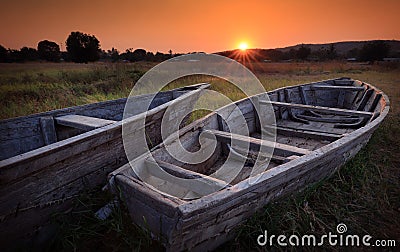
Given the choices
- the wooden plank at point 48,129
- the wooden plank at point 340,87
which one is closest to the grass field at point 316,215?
the wooden plank at point 48,129

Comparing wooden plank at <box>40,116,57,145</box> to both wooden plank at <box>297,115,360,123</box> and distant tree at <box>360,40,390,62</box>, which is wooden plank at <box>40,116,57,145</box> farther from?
distant tree at <box>360,40,390,62</box>

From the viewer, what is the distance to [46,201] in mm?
2053

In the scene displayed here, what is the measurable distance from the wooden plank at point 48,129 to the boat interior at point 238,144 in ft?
5.73

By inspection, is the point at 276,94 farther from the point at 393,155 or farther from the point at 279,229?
the point at 279,229

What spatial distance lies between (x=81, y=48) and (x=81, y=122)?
4028 centimetres

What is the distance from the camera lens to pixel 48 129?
3.27 m

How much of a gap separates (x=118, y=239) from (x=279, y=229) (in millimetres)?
1449

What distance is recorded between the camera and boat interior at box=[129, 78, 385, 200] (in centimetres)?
229

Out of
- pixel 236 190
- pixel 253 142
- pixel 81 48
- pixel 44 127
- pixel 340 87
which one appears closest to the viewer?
pixel 236 190

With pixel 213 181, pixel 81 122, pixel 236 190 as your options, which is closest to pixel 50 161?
pixel 81 122

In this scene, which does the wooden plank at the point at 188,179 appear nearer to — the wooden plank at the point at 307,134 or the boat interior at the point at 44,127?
the boat interior at the point at 44,127

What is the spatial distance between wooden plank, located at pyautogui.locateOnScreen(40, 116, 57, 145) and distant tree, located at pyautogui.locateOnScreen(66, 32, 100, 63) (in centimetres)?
3802

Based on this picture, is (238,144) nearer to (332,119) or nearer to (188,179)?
(188,179)

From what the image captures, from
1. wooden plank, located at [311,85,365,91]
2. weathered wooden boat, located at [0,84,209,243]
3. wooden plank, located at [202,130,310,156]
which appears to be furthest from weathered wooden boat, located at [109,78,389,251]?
wooden plank, located at [311,85,365,91]
